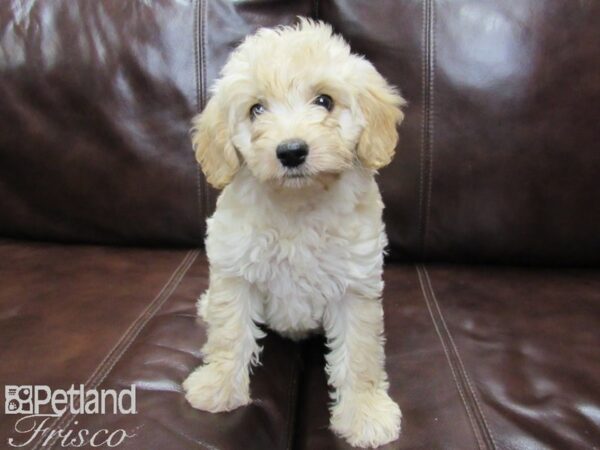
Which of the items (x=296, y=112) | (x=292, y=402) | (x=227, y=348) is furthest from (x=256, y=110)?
(x=292, y=402)

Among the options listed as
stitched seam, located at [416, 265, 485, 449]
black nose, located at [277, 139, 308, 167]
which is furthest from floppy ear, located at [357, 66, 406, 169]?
stitched seam, located at [416, 265, 485, 449]

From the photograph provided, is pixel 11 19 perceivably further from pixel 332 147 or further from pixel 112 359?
pixel 332 147

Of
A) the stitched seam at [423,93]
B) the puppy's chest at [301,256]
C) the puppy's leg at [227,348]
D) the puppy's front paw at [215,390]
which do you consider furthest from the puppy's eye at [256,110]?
the stitched seam at [423,93]

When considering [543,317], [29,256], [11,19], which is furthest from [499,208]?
[11,19]

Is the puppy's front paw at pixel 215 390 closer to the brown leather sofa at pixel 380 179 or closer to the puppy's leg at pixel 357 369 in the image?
the brown leather sofa at pixel 380 179

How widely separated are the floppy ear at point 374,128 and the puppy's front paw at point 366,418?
44cm

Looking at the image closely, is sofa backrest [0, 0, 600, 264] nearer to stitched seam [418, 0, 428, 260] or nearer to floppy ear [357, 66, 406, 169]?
stitched seam [418, 0, 428, 260]

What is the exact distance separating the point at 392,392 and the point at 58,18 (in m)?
1.31

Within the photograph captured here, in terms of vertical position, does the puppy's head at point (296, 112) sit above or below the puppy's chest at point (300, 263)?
above

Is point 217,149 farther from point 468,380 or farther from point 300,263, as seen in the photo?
point 468,380

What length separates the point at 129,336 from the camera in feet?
4.00

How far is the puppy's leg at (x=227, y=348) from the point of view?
106 centimetres

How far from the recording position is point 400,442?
39.5 inches

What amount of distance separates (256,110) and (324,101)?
4.9 inches
